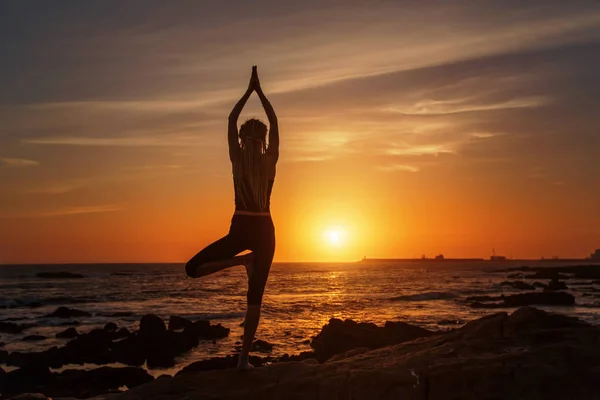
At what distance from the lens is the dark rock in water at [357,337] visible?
67.6 feet

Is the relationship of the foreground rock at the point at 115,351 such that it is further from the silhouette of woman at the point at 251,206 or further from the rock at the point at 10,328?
the silhouette of woman at the point at 251,206

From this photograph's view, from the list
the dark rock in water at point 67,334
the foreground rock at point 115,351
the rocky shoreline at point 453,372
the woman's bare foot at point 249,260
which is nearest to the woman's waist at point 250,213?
the woman's bare foot at point 249,260

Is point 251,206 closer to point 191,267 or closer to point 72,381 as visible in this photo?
point 191,267

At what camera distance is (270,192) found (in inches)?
273

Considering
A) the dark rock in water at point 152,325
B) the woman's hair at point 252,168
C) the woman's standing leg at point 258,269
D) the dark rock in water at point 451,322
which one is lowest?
the dark rock in water at point 451,322

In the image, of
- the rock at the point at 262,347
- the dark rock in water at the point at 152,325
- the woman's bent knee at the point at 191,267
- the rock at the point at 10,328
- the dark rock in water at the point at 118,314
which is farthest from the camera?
the dark rock in water at the point at 118,314

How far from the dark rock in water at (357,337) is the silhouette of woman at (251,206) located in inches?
553

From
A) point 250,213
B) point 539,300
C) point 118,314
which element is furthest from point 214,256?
point 539,300

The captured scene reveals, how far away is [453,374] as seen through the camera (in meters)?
6.39

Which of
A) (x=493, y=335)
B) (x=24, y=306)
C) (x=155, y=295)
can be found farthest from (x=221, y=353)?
(x=155, y=295)

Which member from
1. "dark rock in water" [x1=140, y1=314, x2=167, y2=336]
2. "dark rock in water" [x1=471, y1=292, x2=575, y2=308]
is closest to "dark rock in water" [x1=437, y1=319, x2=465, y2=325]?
"dark rock in water" [x1=471, y1=292, x2=575, y2=308]

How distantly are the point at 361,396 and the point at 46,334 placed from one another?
29383mm

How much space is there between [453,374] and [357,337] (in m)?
15.0

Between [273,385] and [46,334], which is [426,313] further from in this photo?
[273,385]
